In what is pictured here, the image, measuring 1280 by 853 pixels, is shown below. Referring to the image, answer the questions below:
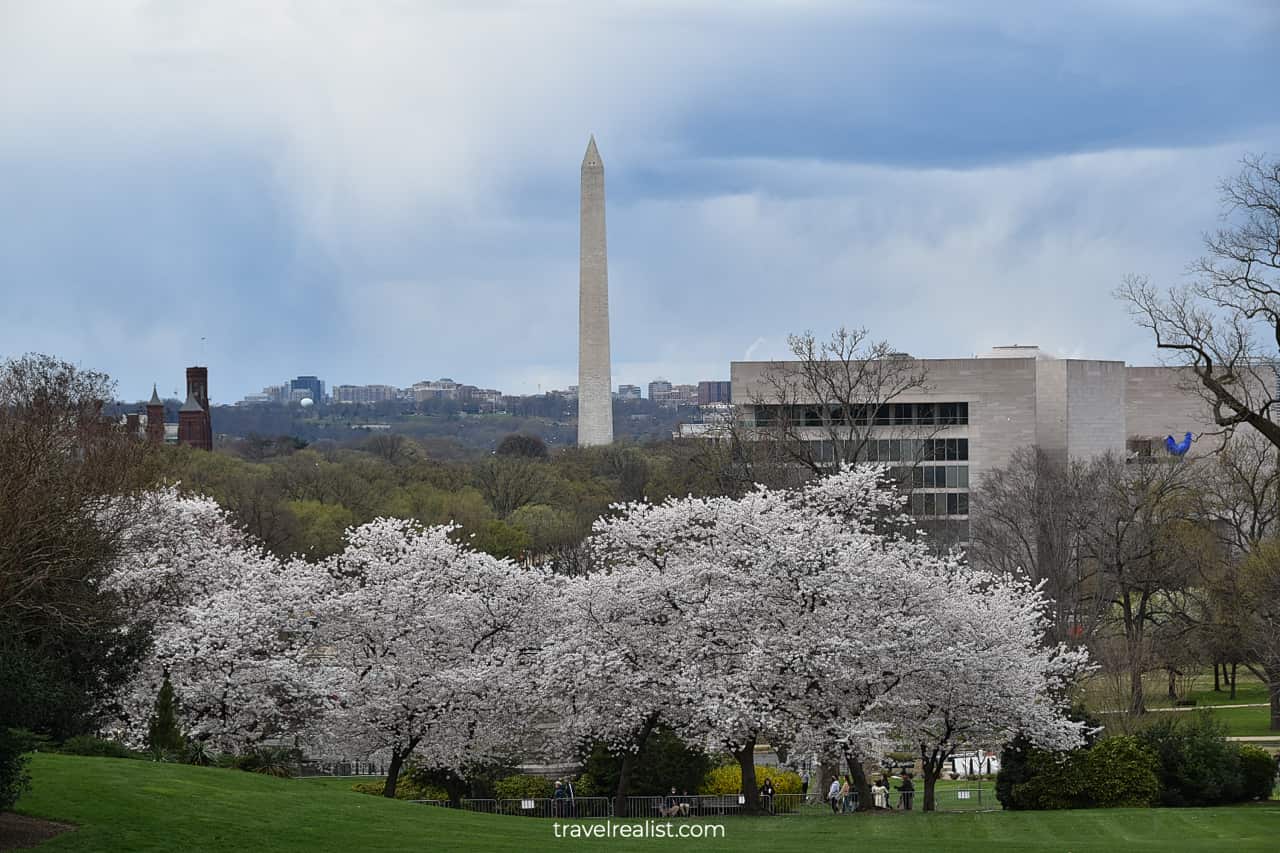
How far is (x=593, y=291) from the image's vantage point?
123250mm

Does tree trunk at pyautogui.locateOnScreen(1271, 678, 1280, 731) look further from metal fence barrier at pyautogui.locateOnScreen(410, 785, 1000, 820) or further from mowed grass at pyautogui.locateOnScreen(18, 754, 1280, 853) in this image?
mowed grass at pyautogui.locateOnScreen(18, 754, 1280, 853)

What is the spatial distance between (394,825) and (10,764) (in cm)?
731

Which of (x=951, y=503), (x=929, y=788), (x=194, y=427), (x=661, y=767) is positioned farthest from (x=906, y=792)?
(x=194, y=427)

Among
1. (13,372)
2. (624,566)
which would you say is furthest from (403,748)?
(13,372)

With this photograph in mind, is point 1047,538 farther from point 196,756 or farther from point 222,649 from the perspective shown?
point 196,756

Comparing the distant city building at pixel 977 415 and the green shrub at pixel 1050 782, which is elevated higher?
the distant city building at pixel 977 415

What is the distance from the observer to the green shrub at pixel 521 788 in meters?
43.3

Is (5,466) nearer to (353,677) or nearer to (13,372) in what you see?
(353,677)

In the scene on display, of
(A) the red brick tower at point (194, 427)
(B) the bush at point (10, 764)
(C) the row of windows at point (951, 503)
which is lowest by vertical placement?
(B) the bush at point (10, 764)

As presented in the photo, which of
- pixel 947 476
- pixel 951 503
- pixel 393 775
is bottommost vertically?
pixel 393 775

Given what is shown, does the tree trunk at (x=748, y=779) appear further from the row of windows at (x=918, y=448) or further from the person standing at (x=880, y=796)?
the row of windows at (x=918, y=448)

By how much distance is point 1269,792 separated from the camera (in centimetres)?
3731

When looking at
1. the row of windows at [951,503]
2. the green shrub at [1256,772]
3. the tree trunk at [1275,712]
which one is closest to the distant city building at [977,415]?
the row of windows at [951,503]

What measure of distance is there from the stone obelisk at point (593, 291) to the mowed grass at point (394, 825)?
298 ft
